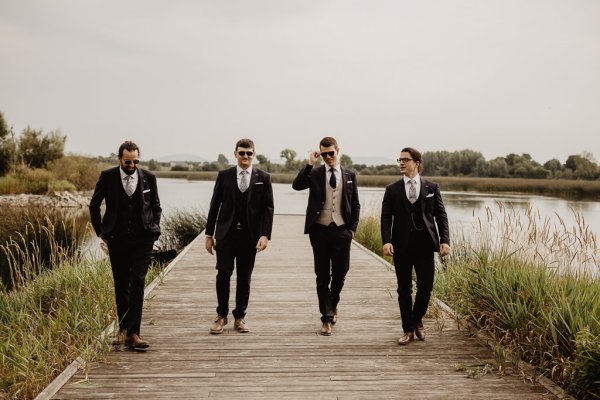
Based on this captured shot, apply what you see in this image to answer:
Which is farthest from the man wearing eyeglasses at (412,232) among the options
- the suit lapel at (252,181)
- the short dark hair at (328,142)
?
the suit lapel at (252,181)

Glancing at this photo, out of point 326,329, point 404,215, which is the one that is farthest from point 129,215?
point 404,215

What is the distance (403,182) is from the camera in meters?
4.39

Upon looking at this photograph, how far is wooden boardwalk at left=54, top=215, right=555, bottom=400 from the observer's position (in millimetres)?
3354

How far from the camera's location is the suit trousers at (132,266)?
13.5 feet

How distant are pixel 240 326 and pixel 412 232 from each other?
178cm

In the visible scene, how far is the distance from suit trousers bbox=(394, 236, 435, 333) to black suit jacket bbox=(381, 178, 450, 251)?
0.08 metres

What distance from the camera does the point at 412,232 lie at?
14.1ft

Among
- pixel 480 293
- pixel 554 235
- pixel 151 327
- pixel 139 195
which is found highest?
pixel 139 195

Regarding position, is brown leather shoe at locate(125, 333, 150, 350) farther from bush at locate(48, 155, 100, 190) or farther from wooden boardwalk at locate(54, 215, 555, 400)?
bush at locate(48, 155, 100, 190)

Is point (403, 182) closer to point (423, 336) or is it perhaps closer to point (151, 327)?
point (423, 336)

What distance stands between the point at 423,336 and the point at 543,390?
1185mm

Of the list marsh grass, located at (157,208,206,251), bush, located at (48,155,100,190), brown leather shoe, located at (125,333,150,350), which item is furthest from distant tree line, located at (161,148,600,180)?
brown leather shoe, located at (125,333,150,350)

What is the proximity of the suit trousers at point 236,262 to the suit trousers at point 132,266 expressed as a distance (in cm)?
68

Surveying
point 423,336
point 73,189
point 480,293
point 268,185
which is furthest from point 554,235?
point 73,189
